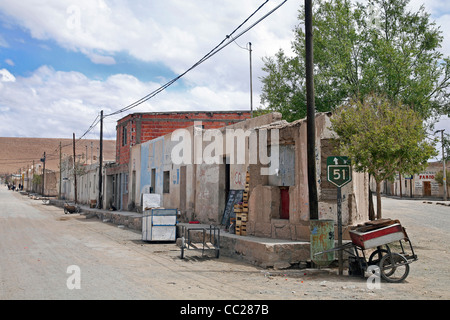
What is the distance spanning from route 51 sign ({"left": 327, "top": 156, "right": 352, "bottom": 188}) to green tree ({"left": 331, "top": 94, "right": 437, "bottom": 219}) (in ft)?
4.90

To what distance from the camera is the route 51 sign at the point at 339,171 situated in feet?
30.2

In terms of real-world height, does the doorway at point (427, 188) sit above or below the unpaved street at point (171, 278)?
above

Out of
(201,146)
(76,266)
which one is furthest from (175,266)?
(201,146)

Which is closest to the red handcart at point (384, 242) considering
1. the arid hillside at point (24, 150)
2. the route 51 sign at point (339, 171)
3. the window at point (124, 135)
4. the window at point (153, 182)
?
the route 51 sign at point (339, 171)

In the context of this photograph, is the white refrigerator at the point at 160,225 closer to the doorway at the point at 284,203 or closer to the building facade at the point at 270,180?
the building facade at the point at 270,180

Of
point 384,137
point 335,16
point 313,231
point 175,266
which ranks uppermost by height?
point 335,16

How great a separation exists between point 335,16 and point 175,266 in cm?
1203

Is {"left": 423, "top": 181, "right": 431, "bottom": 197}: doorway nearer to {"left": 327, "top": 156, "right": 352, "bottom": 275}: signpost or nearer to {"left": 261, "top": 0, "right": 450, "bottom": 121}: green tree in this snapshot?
{"left": 261, "top": 0, "right": 450, "bottom": 121}: green tree

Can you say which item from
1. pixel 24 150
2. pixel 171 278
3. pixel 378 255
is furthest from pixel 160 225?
pixel 24 150

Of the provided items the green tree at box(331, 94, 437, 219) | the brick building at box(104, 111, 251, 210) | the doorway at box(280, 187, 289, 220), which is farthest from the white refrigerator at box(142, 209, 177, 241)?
the brick building at box(104, 111, 251, 210)

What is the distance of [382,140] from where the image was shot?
10.7 m

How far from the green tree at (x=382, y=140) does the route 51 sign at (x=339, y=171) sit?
149cm

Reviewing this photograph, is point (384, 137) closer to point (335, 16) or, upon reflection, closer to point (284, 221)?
point (284, 221)
